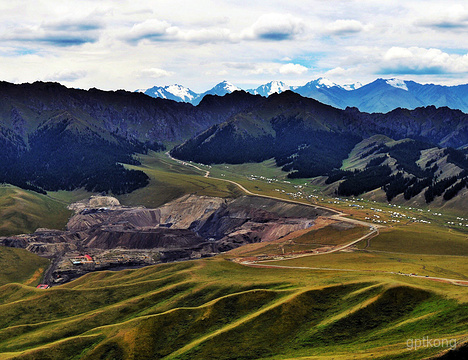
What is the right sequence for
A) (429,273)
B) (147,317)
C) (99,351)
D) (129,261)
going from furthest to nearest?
(129,261) → (429,273) → (147,317) → (99,351)

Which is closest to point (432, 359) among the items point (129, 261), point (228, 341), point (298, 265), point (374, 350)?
point (374, 350)

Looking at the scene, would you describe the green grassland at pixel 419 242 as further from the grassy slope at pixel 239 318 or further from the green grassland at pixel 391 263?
the grassy slope at pixel 239 318

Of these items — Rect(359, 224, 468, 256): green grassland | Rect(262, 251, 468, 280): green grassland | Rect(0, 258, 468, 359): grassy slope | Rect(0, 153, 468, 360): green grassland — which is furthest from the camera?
Rect(359, 224, 468, 256): green grassland

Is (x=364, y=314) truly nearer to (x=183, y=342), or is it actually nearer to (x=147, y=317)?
(x=183, y=342)

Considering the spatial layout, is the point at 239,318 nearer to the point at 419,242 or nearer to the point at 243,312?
the point at 243,312

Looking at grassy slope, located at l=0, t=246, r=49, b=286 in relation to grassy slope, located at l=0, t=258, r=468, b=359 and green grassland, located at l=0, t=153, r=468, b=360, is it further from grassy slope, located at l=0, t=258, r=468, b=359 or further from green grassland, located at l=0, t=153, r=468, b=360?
grassy slope, located at l=0, t=258, r=468, b=359

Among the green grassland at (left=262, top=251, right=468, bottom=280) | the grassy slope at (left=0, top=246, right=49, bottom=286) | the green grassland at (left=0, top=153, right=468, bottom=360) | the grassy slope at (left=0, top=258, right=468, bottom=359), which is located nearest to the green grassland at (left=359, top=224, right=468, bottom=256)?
the green grassland at (left=262, top=251, right=468, bottom=280)

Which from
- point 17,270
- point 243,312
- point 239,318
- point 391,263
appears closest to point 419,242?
point 391,263

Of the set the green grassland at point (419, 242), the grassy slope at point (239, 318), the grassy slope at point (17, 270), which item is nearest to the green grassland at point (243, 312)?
the grassy slope at point (239, 318)

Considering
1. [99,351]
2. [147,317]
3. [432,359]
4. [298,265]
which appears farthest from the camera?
[298,265]
